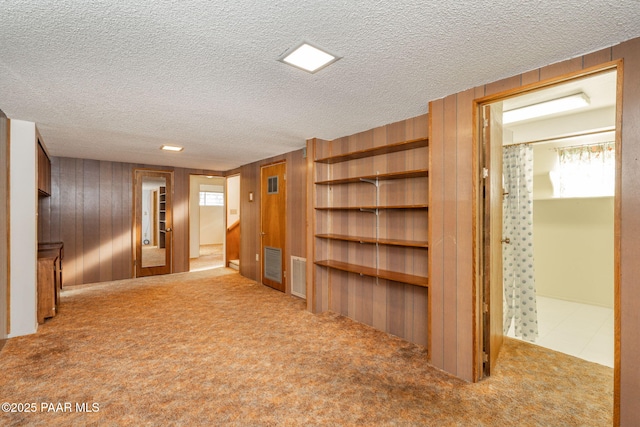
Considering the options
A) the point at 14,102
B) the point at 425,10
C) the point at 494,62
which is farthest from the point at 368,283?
the point at 14,102

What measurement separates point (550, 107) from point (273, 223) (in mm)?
3980

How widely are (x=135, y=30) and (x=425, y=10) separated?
144 cm

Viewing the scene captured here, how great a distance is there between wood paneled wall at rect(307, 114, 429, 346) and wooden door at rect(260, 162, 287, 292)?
3.68ft

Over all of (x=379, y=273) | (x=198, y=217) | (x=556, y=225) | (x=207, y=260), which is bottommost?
(x=207, y=260)

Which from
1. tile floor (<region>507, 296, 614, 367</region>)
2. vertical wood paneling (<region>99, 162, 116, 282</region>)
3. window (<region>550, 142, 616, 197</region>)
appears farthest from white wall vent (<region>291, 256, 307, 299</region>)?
window (<region>550, 142, 616, 197</region>)

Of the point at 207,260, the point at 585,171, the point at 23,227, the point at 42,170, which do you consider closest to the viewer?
the point at 23,227

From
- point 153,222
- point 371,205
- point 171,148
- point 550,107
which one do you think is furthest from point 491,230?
point 153,222

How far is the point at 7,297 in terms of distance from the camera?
9.92 ft

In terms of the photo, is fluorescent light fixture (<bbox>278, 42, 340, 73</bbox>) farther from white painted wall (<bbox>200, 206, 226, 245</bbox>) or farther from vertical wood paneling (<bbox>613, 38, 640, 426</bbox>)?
white painted wall (<bbox>200, 206, 226, 245</bbox>)

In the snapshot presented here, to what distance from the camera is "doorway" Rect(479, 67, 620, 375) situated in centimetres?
248

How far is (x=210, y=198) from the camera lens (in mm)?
10539

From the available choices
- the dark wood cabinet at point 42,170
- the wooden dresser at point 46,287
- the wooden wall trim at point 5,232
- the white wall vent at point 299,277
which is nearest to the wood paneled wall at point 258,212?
the white wall vent at point 299,277

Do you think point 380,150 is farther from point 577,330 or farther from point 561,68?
point 577,330

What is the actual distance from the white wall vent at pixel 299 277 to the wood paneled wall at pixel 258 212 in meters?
0.09
